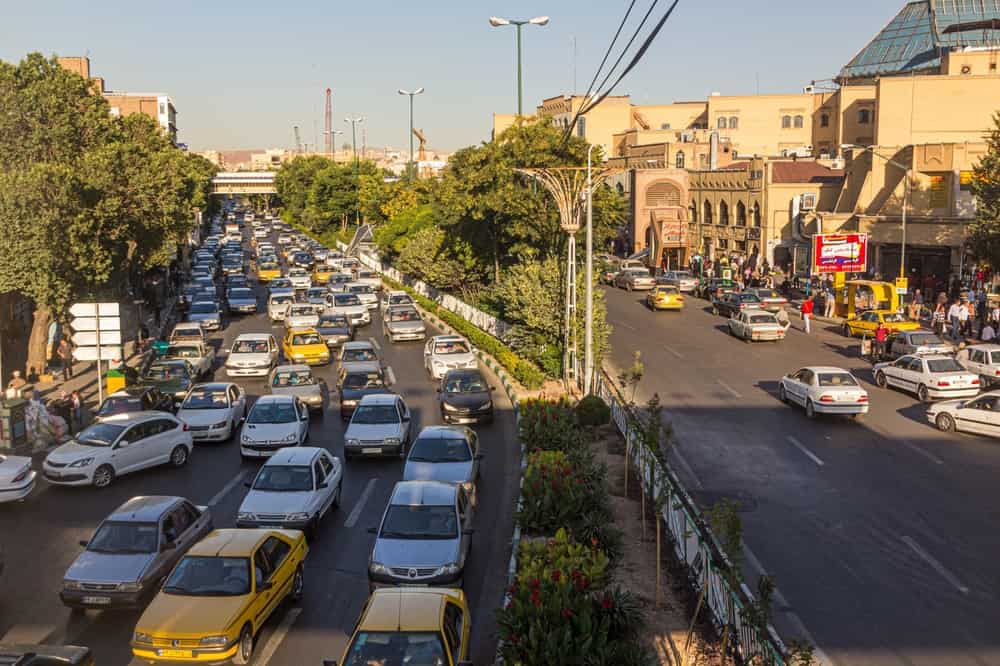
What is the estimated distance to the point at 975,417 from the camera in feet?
77.7

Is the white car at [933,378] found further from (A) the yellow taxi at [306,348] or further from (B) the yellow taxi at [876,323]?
(A) the yellow taxi at [306,348]

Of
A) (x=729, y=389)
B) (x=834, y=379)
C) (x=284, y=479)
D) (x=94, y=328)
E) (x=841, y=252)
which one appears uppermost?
(x=841, y=252)

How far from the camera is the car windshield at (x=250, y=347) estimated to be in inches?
1319

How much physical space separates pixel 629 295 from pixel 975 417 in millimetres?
35681

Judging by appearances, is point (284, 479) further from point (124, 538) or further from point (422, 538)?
point (422, 538)

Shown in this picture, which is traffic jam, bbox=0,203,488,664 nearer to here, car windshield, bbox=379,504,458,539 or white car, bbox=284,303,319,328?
car windshield, bbox=379,504,458,539

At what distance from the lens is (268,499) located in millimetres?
16391

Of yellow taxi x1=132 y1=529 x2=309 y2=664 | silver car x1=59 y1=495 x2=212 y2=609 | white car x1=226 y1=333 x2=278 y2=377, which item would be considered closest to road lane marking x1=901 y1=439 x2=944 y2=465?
yellow taxi x1=132 y1=529 x2=309 y2=664

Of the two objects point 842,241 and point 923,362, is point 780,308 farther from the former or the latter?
point 923,362

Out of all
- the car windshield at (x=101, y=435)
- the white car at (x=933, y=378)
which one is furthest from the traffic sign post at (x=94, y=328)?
the white car at (x=933, y=378)

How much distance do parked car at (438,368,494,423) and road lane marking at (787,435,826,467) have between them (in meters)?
7.79

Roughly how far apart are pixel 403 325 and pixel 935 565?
28.8 m

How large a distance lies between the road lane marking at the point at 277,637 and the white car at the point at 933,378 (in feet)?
68.5

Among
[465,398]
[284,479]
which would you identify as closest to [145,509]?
[284,479]
